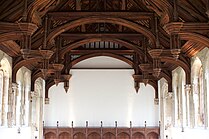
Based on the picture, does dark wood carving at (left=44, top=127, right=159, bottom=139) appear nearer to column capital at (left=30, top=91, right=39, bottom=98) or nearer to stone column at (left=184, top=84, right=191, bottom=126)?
column capital at (left=30, top=91, right=39, bottom=98)

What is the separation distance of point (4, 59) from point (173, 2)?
899cm

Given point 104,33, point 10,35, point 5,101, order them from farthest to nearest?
point 104,33 → point 5,101 → point 10,35

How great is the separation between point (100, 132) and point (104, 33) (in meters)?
9.16

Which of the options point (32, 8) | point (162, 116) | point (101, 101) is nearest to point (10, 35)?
point (32, 8)

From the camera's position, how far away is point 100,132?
2684 cm

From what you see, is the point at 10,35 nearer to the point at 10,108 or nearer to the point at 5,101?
the point at 5,101

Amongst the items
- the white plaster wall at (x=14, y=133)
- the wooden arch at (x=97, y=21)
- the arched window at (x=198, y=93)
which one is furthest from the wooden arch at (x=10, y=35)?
the arched window at (x=198, y=93)

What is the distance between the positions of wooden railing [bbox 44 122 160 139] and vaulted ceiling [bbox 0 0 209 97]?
3.26m

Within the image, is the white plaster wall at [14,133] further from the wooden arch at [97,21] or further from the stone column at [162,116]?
the stone column at [162,116]

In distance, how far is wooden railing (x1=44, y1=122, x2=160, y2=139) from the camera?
26.9 meters

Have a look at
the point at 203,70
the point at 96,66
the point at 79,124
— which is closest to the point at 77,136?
the point at 79,124

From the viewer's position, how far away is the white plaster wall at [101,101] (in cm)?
2742

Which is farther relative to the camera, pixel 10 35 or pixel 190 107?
pixel 190 107

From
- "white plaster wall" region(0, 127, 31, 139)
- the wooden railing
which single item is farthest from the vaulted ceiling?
the wooden railing
